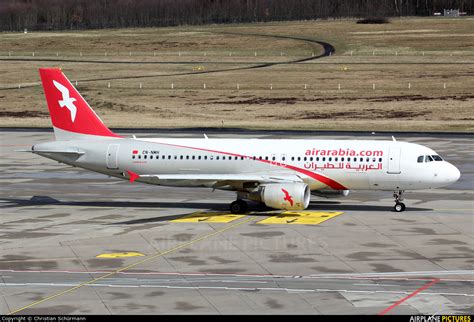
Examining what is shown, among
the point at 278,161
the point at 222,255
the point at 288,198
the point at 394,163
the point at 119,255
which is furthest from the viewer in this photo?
the point at 278,161

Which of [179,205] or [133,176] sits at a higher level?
[133,176]

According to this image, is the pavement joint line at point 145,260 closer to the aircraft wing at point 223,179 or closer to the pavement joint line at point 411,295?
the aircraft wing at point 223,179

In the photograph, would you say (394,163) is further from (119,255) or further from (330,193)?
(119,255)

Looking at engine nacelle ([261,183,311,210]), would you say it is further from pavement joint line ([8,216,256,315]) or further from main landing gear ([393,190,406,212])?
main landing gear ([393,190,406,212])

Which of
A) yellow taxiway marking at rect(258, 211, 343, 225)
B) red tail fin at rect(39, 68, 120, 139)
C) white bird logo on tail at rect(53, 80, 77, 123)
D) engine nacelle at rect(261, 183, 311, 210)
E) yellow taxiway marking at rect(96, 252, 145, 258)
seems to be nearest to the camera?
yellow taxiway marking at rect(96, 252, 145, 258)

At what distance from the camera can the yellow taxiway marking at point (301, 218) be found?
5546 cm

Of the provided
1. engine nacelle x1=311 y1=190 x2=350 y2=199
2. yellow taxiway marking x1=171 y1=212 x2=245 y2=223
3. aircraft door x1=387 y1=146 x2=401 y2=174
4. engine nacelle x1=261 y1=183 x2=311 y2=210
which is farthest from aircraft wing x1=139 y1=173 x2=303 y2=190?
aircraft door x1=387 y1=146 x2=401 y2=174

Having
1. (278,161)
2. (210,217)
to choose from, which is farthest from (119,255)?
(278,161)

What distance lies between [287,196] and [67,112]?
15.6 meters

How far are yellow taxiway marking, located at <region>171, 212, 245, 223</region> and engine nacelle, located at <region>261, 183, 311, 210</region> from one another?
2316 mm

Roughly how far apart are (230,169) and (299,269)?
1679 centimetres

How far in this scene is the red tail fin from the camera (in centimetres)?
6209

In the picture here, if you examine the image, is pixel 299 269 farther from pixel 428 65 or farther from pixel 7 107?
pixel 428 65

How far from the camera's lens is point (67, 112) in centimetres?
6244
